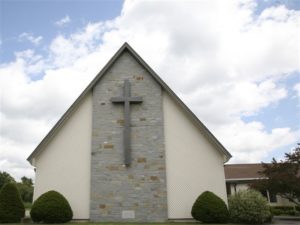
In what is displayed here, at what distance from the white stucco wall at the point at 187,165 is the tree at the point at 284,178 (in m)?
7.31

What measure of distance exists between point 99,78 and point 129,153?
420cm

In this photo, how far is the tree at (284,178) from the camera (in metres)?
19.8

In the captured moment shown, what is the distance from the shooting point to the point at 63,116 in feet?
50.6

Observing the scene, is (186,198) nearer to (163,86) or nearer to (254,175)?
(163,86)

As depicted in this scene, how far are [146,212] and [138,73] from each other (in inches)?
271

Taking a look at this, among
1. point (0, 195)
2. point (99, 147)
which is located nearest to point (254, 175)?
point (99, 147)

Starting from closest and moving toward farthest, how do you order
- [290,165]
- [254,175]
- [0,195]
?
1. [0,195]
2. [290,165]
3. [254,175]

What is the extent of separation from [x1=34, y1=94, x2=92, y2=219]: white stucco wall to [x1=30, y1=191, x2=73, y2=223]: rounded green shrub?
0.84m

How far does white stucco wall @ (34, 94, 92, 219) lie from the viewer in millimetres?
14844

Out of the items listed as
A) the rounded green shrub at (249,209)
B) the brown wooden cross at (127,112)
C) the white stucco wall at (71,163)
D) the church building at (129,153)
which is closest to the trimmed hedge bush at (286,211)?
the rounded green shrub at (249,209)

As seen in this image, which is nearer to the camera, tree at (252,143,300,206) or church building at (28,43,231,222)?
church building at (28,43,231,222)

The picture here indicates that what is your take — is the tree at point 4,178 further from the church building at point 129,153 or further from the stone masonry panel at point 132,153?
the stone masonry panel at point 132,153

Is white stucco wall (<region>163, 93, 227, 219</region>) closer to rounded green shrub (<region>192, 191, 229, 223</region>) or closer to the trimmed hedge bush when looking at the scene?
rounded green shrub (<region>192, 191, 229, 223</region>)

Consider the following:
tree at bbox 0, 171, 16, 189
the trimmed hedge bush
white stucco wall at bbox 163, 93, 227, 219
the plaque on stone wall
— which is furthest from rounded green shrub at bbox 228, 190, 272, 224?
tree at bbox 0, 171, 16, 189
